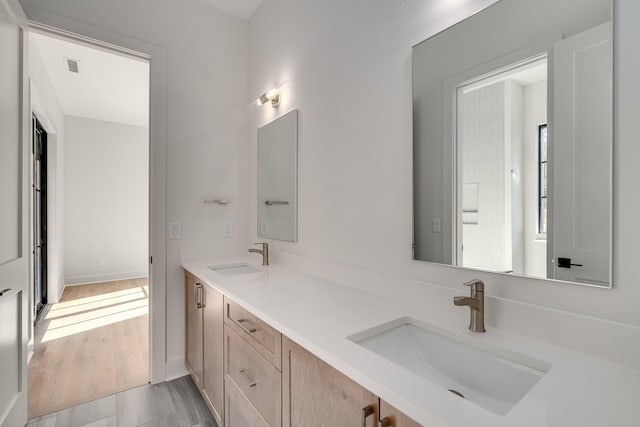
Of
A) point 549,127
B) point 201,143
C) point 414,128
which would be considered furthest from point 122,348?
point 549,127

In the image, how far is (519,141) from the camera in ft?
3.16

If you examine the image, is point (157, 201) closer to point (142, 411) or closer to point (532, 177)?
point (142, 411)

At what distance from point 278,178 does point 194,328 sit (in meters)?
1.14

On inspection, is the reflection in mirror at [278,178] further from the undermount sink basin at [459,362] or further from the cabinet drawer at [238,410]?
the undermount sink basin at [459,362]

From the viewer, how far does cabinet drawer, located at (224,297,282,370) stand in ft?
3.48

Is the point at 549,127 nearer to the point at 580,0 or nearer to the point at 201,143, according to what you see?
the point at 580,0

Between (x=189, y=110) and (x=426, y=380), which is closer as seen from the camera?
(x=426, y=380)

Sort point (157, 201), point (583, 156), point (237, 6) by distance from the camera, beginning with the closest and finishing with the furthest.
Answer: point (583, 156)
point (157, 201)
point (237, 6)

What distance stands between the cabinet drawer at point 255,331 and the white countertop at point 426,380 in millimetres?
51

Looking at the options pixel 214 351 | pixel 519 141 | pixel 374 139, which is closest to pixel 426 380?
pixel 519 141

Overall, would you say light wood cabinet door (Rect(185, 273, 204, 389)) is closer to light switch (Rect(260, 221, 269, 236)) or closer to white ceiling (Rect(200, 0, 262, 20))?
light switch (Rect(260, 221, 269, 236))

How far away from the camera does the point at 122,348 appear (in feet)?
8.79

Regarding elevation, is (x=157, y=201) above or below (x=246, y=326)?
above

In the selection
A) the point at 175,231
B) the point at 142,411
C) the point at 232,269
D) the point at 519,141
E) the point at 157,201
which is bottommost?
the point at 142,411
